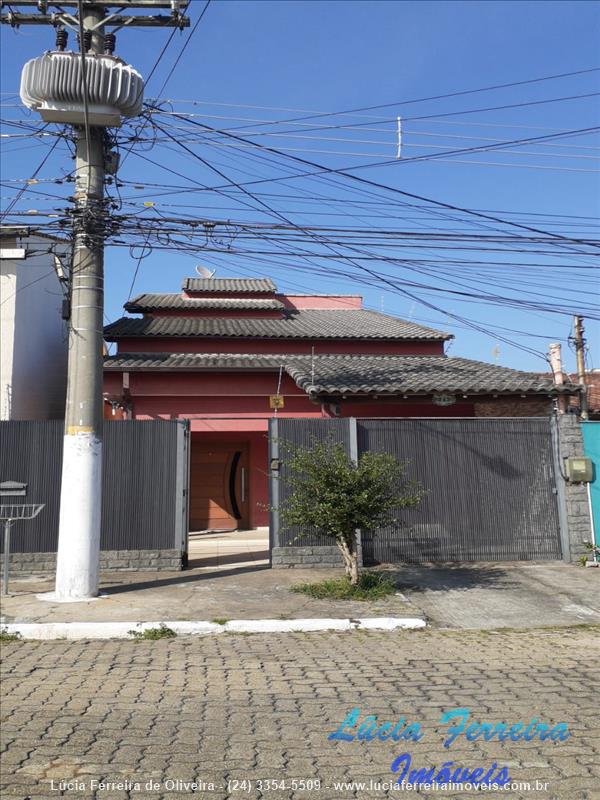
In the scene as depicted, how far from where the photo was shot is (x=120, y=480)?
9.27m

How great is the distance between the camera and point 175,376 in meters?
13.7

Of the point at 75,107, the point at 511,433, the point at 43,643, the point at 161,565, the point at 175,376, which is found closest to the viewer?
the point at 43,643

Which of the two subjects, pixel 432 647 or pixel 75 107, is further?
pixel 75 107

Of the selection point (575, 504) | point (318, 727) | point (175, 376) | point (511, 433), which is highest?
point (175, 376)

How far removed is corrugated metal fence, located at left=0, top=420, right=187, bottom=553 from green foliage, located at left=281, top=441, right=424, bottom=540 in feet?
7.82

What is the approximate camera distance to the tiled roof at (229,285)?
18.2 m

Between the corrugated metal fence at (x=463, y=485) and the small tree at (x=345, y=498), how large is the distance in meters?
1.63

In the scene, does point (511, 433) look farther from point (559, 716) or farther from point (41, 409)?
point (41, 409)

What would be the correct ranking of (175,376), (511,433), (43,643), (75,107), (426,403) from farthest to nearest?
(175,376), (426,403), (511,433), (75,107), (43,643)

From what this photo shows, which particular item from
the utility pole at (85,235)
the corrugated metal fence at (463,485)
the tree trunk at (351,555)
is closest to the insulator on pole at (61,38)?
the utility pole at (85,235)

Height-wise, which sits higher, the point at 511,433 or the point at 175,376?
the point at 175,376

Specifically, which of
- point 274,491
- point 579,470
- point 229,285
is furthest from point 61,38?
point 229,285

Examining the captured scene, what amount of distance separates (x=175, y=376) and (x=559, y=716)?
1105 cm

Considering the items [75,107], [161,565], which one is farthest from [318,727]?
[75,107]
